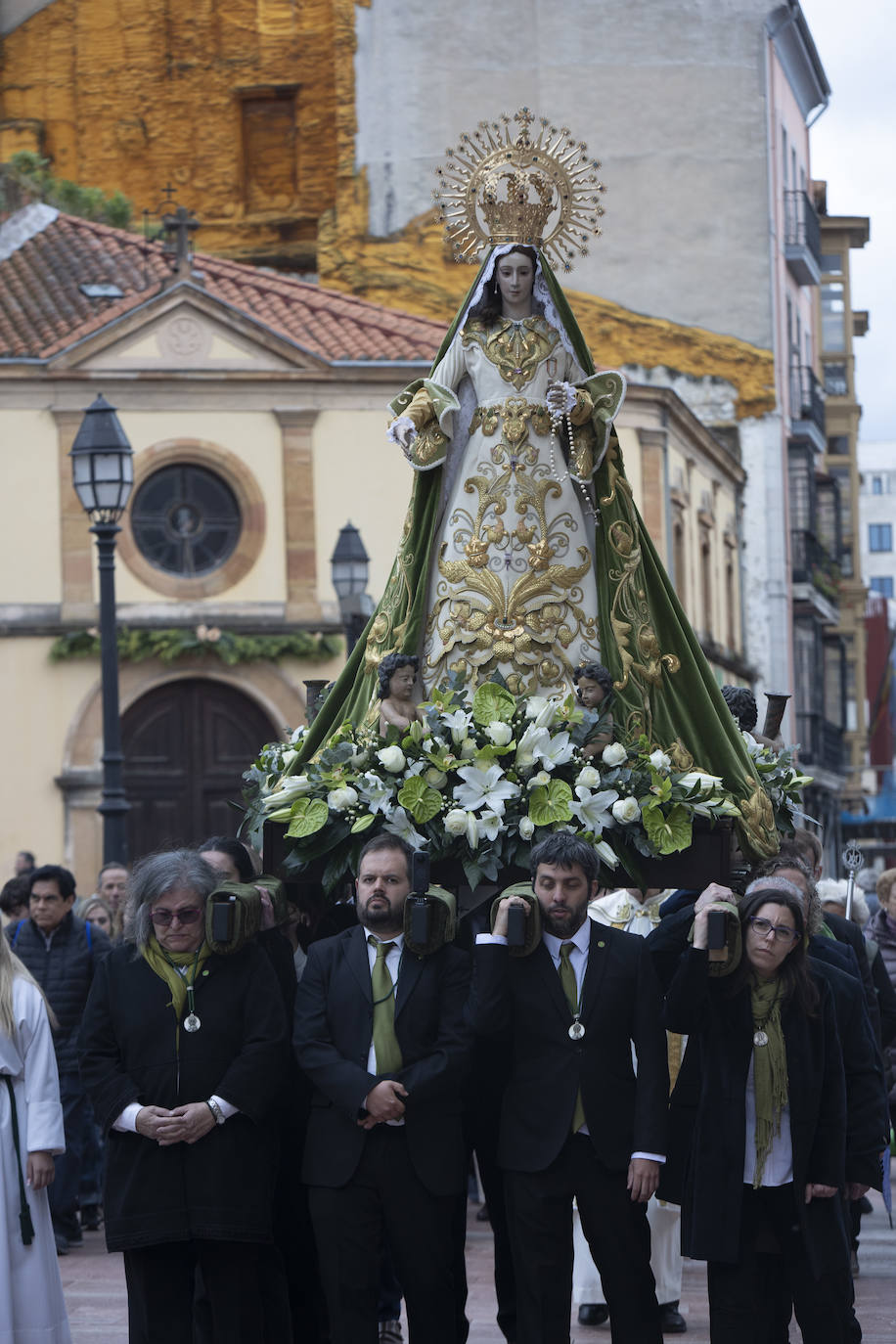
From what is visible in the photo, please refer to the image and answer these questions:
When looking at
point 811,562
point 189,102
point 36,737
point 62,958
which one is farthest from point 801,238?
point 62,958

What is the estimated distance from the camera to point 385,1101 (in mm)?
6305

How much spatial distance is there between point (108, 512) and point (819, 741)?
28.2 meters

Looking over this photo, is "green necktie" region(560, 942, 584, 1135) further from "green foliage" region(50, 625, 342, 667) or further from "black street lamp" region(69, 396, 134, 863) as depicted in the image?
"green foliage" region(50, 625, 342, 667)

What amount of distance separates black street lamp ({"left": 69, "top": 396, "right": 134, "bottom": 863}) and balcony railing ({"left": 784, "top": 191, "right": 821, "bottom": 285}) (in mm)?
22841

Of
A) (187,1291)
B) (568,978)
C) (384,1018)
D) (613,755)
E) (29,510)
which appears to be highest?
(29,510)

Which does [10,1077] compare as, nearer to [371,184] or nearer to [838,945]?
[838,945]

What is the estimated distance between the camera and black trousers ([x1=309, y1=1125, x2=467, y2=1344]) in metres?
6.38

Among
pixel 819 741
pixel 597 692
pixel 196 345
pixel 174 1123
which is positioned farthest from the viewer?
pixel 819 741


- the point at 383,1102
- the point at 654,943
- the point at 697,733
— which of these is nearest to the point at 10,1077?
the point at 383,1102

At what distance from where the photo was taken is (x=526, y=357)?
24.8 ft

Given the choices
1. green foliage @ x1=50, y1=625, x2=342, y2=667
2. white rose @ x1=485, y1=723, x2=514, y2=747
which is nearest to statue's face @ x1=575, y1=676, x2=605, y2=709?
white rose @ x1=485, y1=723, x2=514, y2=747

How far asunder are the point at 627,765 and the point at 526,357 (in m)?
1.46

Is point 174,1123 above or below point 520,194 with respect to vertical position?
below

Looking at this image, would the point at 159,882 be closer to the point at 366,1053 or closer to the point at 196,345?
the point at 366,1053
